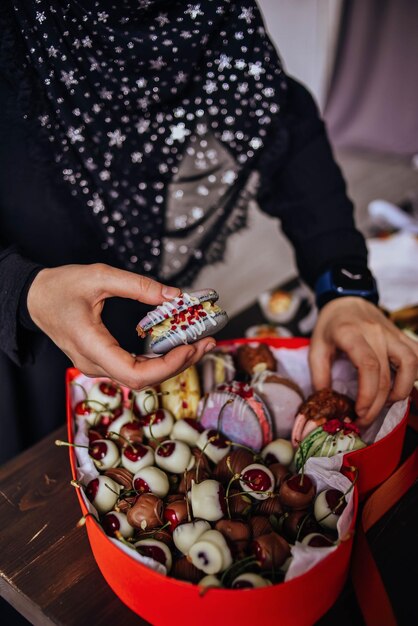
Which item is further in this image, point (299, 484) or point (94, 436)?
point (94, 436)

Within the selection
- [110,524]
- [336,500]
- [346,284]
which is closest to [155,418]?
[110,524]

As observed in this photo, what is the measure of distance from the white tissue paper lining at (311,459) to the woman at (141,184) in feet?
0.15

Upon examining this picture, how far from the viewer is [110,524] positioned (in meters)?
0.62

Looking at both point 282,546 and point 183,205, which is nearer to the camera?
point 282,546

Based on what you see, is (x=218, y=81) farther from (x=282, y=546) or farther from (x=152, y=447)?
(x=282, y=546)

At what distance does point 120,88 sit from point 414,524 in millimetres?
747

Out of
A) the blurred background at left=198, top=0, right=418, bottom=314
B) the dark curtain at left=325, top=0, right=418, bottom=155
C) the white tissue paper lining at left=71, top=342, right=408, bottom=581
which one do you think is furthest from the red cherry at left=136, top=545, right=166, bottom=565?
the dark curtain at left=325, top=0, right=418, bottom=155

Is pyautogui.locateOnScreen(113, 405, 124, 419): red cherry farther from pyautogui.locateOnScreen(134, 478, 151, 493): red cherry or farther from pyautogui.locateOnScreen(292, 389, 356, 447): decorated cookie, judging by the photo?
pyautogui.locateOnScreen(292, 389, 356, 447): decorated cookie

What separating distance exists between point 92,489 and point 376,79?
128 inches

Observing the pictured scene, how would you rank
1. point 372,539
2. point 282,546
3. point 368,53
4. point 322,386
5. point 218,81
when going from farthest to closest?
point 368,53, point 218,81, point 322,386, point 372,539, point 282,546

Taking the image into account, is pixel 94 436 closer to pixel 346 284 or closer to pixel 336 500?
pixel 336 500

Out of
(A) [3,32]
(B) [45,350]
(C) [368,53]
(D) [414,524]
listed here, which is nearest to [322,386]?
(D) [414,524]

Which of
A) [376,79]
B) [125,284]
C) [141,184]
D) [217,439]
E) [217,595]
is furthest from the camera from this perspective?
[376,79]

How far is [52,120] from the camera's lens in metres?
0.83
